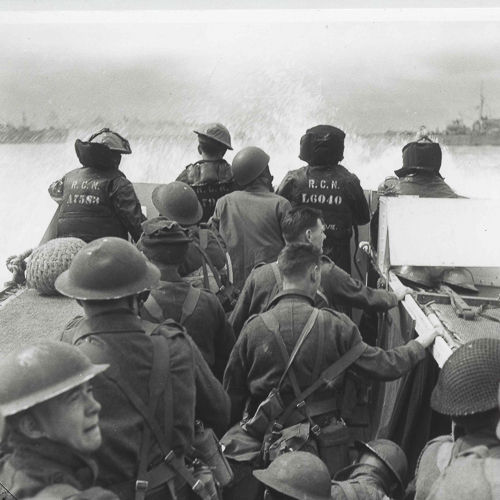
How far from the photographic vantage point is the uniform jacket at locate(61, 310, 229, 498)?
2.01m

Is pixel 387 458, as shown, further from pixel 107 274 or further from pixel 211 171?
pixel 211 171

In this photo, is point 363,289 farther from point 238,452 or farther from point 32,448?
point 32,448

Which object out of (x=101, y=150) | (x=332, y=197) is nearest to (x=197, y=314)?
(x=332, y=197)

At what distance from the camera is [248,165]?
429 cm

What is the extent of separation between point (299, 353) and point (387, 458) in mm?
513

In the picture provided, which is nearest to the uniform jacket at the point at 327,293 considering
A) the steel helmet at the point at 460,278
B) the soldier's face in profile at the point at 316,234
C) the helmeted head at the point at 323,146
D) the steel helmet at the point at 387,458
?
the soldier's face in profile at the point at 316,234

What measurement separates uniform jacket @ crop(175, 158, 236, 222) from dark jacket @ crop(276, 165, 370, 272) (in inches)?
15.4

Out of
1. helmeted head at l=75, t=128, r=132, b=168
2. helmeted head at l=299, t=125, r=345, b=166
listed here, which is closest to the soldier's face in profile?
helmeted head at l=299, t=125, r=345, b=166

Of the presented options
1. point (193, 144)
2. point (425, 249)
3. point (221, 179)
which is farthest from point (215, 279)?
point (193, 144)

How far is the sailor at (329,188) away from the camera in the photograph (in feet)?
15.5

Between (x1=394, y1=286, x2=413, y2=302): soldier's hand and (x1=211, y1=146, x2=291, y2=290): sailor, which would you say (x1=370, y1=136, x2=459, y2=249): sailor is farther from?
(x1=394, y1=286, x2=413, y2=302): soldier's hand

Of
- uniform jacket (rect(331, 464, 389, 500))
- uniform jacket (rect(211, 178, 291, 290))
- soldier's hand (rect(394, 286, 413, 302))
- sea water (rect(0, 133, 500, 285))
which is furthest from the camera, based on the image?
sea water (rect(0, 133, 500, 285))

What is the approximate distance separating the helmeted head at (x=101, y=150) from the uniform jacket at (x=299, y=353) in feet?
7.90

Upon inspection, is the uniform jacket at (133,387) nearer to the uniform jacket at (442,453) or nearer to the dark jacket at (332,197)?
the uniform jacket at (442,453)
